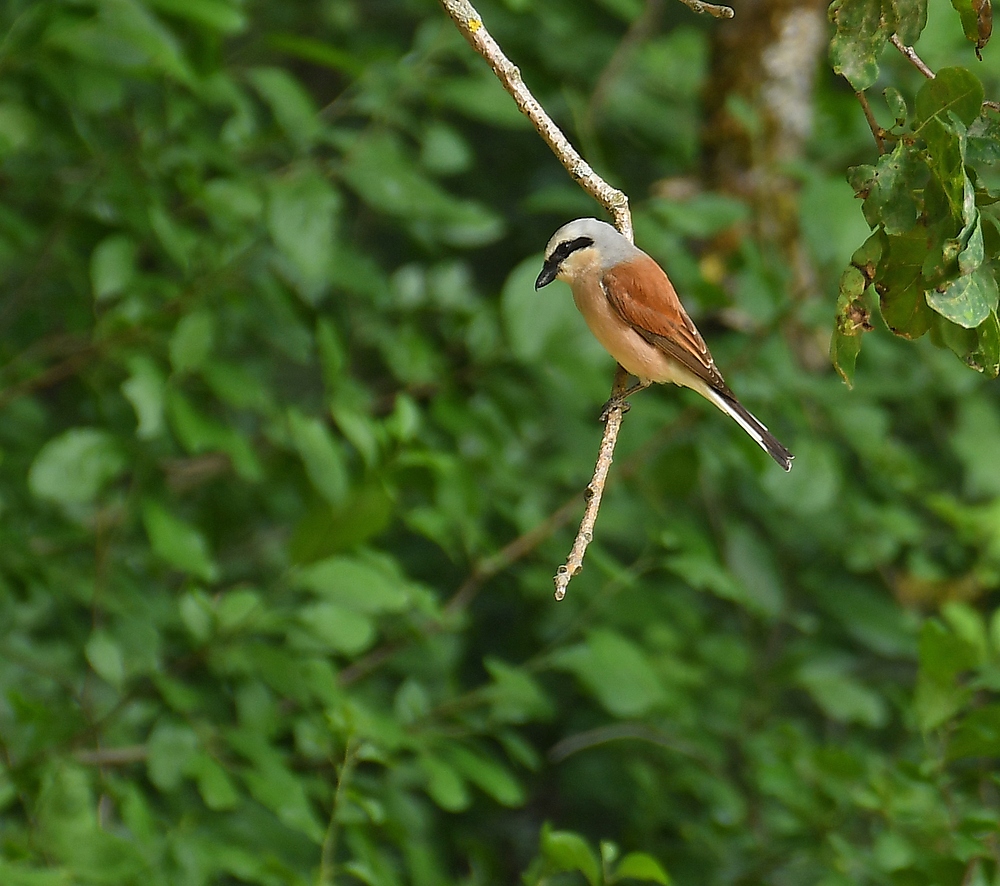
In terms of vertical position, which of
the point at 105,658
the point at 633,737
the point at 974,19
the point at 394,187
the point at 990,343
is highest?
the point at 974,19

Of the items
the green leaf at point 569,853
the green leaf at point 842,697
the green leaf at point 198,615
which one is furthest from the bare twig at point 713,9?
the green leaf at point 842,697

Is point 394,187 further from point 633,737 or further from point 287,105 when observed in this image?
point 633,737

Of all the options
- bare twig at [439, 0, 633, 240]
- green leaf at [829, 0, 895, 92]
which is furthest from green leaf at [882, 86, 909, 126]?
bare twig at [439, 0, 633, 240]

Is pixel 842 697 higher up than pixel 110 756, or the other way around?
pixel 842 697

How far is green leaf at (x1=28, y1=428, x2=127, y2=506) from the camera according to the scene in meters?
2.70

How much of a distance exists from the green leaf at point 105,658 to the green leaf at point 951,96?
2076 mm

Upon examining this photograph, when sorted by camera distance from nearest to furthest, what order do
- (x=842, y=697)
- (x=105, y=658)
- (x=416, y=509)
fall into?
(x=105, y=658) → (x=416, y=509) → (x=842, y=697)

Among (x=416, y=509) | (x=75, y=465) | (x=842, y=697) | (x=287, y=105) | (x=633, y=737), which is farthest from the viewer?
(x=842, y=697)

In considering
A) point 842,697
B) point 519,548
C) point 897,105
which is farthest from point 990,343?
point 842,697

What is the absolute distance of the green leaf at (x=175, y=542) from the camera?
Result: 2756 millimetres

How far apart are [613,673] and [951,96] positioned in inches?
74.2

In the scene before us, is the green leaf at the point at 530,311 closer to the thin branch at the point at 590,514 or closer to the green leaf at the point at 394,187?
the green leaf at the point at 394,187

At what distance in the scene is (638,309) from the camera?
2381mm

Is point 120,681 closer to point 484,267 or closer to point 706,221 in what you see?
point 706,221
